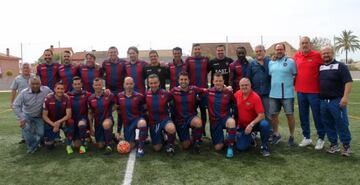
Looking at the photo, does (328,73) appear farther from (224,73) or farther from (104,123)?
(104,123)

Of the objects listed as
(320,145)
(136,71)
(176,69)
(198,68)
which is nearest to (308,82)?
(320,145)

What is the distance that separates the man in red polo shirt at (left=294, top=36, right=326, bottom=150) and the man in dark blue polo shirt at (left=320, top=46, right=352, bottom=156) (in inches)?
8.9

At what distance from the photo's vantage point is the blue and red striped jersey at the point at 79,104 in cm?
Result: 609

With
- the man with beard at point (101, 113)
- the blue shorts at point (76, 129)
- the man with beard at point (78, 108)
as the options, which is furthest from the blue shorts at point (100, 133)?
the blue shorts at point (76, 129)

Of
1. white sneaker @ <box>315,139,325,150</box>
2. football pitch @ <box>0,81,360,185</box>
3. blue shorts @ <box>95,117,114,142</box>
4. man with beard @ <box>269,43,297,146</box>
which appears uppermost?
man with beard @ <box>269,43,297,146</box>

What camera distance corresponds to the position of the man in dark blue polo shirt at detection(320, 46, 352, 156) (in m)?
5.30

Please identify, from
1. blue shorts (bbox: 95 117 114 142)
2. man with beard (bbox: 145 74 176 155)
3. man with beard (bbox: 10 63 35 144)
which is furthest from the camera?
man with beard (bbox: 10 63 35 144)

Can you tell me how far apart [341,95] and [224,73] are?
2.14 metres

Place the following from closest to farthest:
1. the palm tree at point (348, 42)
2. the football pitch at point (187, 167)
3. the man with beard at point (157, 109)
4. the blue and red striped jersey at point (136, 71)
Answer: the football pitch at point (187, 167)
the man with beard at point (157, 109)
the blue and red striped jersey at point (136, 71)
the palm tree at point (348, 42)

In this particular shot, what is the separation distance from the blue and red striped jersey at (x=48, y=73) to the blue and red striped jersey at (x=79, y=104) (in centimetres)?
93

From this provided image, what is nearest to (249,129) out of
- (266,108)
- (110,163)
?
(266,108)

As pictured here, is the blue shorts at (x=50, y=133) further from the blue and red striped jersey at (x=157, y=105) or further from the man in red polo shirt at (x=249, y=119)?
the man in red polo shirt at (x=249, y=119)

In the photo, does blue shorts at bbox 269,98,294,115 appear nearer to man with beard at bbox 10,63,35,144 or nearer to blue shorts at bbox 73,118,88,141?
blue shorts at bbox 73,118,88,141

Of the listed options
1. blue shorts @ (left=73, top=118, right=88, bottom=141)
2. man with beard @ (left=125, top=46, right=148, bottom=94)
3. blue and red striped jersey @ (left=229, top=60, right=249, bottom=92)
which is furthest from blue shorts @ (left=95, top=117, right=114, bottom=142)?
blue and red striped jersey @ (left=229, top=60, right=249, bottom=92)
